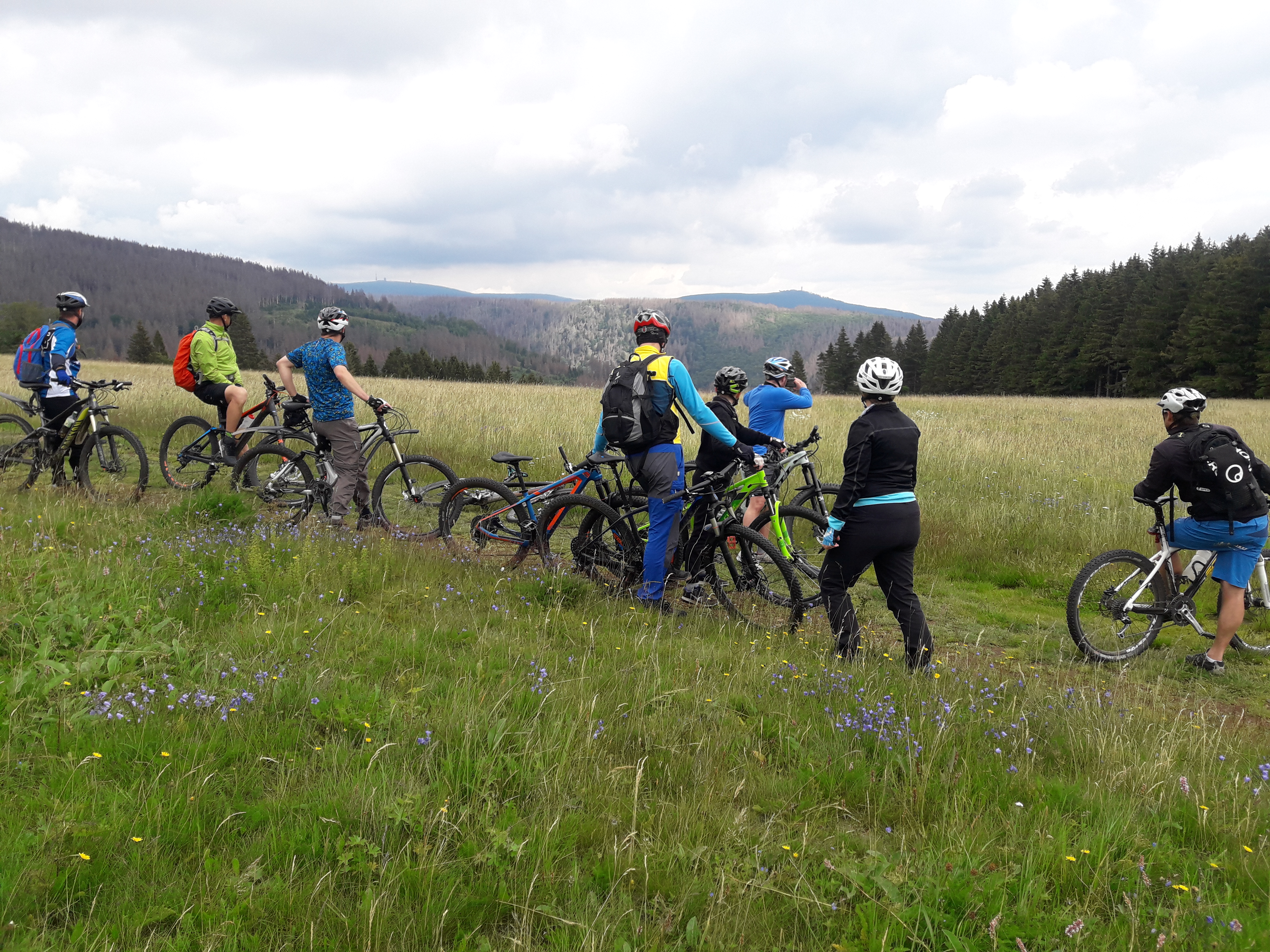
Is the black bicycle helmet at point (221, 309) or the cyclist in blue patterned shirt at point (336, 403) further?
the black bicycle helmet at point (221, 309)

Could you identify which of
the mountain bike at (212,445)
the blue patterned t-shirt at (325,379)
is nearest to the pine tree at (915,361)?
the mountain bike at (212,445)

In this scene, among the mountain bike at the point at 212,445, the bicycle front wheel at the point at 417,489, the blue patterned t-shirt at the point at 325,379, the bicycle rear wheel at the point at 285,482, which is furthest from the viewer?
the mountain bike at the point at 212,445

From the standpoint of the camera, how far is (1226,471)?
5602 mm

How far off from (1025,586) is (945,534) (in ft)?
4.22

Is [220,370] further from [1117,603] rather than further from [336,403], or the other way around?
[1117,603]

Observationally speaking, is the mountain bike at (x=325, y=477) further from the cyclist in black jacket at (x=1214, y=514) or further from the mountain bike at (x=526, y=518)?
the cyclist in black jacket at (x=1214, y=514)

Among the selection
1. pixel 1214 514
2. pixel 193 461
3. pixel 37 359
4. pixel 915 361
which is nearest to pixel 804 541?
pixel 1214 514

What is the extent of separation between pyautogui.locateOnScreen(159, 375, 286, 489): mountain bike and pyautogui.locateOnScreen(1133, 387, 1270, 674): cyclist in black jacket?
971 centimetres

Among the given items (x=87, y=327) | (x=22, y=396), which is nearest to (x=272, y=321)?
(x=87, y=327)

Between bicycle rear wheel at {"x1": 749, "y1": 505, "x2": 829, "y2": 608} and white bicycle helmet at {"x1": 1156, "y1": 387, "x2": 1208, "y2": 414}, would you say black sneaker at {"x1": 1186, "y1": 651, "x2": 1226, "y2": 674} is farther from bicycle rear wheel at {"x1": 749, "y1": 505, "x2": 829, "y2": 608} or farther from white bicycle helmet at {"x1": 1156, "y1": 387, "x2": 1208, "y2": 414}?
bicycle rear wheel at {"x1": 749, "y1": 505, "x2": 829, "y2": 608}

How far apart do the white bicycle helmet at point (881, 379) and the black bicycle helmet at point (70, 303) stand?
9.44 metres

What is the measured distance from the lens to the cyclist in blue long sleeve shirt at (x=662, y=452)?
19.1 feet

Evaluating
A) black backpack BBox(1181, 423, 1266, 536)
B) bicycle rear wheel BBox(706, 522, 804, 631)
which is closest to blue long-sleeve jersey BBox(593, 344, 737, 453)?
bicycle rear wheel BBox(706, 522, 804, 631)

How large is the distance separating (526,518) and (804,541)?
9.22 feet
